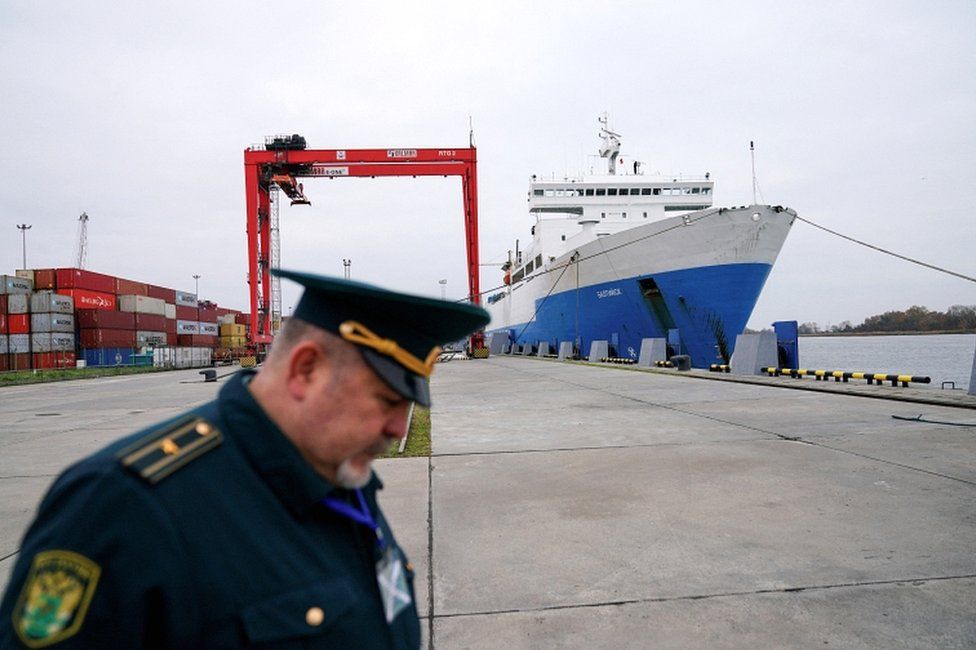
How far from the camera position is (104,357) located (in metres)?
31.7

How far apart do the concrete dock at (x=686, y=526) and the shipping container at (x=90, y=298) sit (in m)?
29.8

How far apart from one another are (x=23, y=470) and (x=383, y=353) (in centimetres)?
→ 573

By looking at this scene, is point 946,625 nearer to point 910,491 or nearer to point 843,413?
point 910,491

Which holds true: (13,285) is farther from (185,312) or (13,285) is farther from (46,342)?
(185,312)

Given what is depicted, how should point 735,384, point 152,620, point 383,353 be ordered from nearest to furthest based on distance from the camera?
point 152,620 < point 383,353 < point 735,384

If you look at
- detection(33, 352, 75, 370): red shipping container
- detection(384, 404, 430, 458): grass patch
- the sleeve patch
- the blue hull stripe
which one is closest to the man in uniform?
the sleeve patch

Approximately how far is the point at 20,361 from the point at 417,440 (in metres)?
32.5

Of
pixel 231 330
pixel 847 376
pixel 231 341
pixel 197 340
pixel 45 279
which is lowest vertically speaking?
pixel 847 376

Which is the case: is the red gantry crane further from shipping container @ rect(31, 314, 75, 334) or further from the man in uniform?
the man in uniform

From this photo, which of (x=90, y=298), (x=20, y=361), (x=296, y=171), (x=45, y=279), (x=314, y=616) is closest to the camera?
(x=314, y=616)

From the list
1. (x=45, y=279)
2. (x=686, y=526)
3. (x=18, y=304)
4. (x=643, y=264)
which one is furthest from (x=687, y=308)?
(x=45, y=279)

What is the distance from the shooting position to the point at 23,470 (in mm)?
5074

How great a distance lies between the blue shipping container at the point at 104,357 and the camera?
Result: 31297 mm

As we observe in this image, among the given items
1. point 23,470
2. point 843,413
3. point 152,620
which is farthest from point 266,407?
point 843,413
